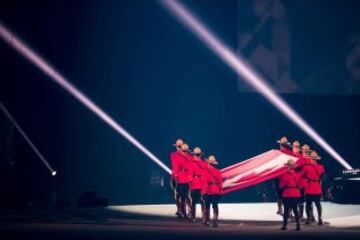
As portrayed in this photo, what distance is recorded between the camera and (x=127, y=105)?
1992 centimetres

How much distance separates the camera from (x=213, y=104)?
20609mm

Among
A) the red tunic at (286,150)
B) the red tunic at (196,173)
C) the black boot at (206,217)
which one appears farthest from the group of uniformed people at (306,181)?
the red tunic at (196,173)

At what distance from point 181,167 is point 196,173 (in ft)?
2.77

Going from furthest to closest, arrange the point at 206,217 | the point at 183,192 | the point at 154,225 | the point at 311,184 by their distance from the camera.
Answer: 1. the point at 183,192
2. the point at 311,184
3. the point at 206,217
4. the point at 154,225

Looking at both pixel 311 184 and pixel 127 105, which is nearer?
pixel 311 184

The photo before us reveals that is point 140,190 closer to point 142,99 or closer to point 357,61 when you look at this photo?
point 142,99

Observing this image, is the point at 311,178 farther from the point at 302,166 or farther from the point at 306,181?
the point at 302,166

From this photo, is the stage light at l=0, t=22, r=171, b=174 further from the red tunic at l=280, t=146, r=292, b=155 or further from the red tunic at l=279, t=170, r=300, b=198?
the red tunic at l=279, t=170, r=300, b=198

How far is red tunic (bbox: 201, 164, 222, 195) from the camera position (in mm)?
12695

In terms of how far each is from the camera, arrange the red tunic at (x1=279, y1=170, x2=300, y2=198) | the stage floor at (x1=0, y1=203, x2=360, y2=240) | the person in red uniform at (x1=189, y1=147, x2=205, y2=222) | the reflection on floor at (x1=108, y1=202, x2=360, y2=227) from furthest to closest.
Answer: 1. the reflection on floor at (x1=108, y1=202, x2=360, y2=227)
2. the person in red uniform at (x1=189, y1=147, x2=205, y2=222)
3. the red tunic at (x1=279, y1=170, x2=300, y2=198)
4. the stage floor at (x1=0, y1=203, x2=360, y2=240)

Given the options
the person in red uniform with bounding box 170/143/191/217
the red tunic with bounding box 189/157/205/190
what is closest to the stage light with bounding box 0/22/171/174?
the person in red uniform with bounding box 170/143/191/217

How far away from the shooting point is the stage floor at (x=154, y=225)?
421 inches

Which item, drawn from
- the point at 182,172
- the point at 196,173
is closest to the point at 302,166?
the point at 196,173

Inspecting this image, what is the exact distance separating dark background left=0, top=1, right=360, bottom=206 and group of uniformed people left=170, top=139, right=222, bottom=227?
17.8ft
